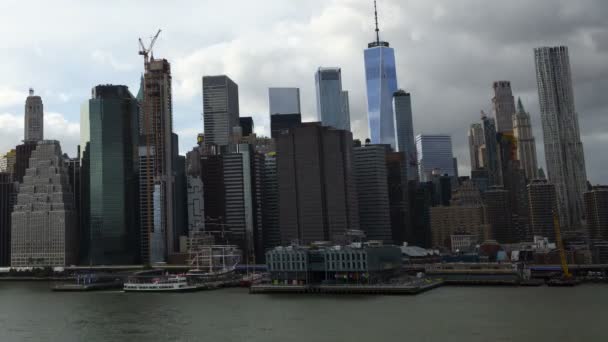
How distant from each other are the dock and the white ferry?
925 inches

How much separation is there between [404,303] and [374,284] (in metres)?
30.8

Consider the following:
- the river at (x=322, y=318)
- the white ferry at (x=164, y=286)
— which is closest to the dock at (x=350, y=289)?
the river at (x=322, y=318)

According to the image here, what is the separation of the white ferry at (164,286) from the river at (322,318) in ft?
78.7

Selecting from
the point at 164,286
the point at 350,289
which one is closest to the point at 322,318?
the point at 350,289

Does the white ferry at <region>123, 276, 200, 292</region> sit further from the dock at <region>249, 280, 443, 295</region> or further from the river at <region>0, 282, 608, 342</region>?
the river at <region>0, 282, 608, 342</region>

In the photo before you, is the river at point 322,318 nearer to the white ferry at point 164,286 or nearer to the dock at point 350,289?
the dock at point 350,289

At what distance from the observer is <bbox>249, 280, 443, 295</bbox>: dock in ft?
480

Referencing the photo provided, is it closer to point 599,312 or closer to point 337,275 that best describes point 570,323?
point 599,312

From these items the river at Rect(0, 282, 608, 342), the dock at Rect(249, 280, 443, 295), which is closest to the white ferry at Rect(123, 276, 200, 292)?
the dock at Rect(249, 280, 443, 295)

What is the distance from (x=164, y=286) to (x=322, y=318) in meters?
81.0

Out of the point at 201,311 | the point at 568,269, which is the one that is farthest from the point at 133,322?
the point at 568,269

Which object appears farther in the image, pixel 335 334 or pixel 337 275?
pixel 337 275

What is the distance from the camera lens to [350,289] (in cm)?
14950

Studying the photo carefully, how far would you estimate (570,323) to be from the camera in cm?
9156
